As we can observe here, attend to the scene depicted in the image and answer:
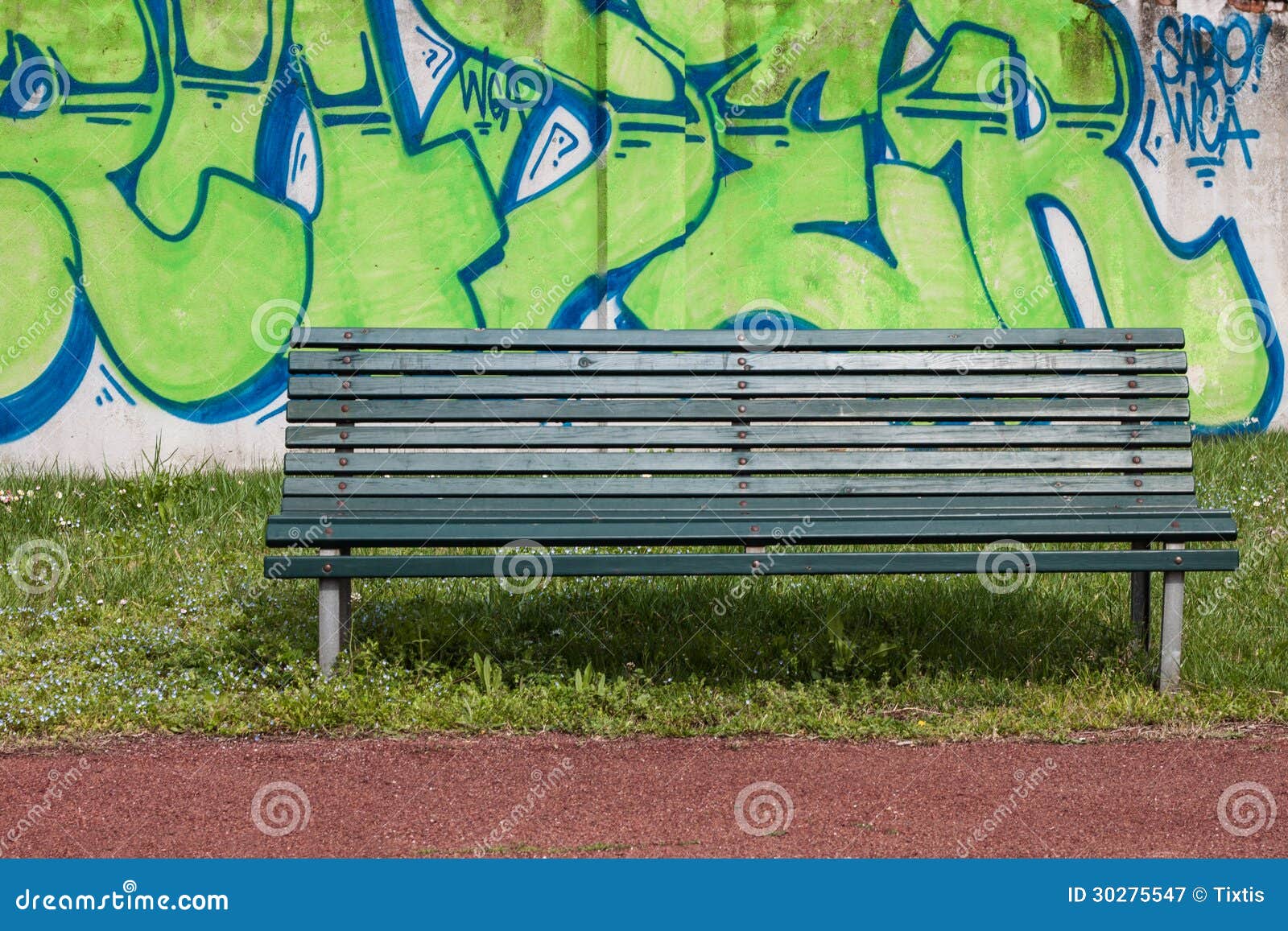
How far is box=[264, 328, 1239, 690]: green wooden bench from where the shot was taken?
3639 mm

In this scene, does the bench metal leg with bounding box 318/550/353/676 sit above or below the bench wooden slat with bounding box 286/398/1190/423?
below

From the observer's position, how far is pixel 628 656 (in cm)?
394

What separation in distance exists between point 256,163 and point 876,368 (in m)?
3.82

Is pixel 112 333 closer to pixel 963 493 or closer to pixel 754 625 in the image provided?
pixel 754 625

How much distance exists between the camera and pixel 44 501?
5.44 m

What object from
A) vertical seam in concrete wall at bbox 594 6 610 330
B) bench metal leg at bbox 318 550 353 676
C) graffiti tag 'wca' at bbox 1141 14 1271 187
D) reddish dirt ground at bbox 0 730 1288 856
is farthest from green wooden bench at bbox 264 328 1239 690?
graffiti tag 'wca' at bbox 1141 14 1271 187

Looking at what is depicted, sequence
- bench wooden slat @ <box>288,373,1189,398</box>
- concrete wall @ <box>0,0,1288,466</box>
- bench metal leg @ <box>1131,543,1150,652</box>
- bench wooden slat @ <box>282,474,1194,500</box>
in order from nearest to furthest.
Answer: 1. bench wooden slat @ <box>282,474,1194,500</box>
2. bench wooden slat @ <box>288,373,1189,398</box>
3. bench metal leg @ <box>1131,543,1150,652</box>
4. concrete wall @ <box>0,0,1288,466</box>

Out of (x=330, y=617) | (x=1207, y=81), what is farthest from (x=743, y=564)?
(x=1207, y=81)

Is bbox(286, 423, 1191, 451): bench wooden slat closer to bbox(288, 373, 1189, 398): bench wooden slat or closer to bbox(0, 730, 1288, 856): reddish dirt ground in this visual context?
bbox(288, 373, 1189, 398): bench wooden slat

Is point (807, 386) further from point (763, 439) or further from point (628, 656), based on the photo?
point (628, 656)

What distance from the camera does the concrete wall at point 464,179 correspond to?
20.9ft

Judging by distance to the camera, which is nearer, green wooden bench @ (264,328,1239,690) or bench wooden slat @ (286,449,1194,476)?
green wooden bench @ (264,328,1239,690)

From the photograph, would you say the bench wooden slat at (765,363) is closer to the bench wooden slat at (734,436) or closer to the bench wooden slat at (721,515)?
the bench wooden slat at (734,436)

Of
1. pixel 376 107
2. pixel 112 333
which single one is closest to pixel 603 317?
pixel 376 107
